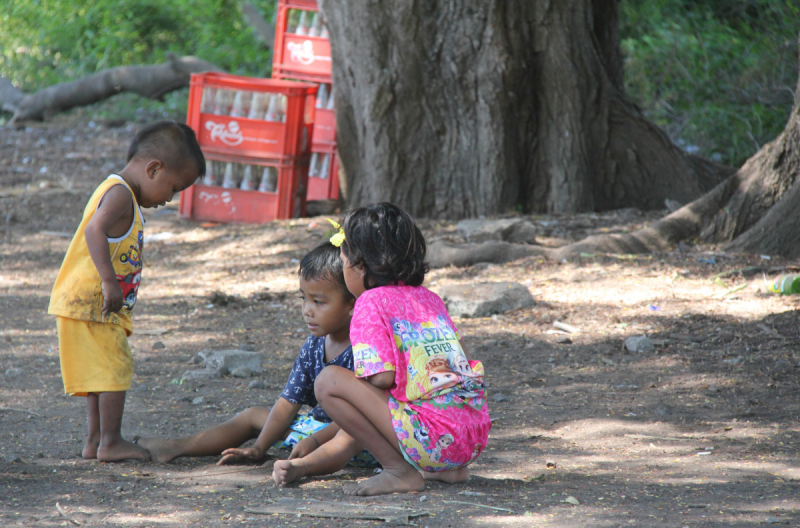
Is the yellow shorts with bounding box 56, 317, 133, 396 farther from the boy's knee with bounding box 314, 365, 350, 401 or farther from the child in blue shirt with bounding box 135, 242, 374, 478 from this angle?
the boy's knee with bounding box 314, 365, 350, 401

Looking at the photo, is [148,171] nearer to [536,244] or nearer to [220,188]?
[536,244]

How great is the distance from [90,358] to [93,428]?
288 mm

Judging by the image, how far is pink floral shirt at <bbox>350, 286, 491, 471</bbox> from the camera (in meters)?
2.54

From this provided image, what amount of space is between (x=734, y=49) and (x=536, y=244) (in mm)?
7260

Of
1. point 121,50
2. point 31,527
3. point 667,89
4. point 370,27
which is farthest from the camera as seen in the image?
point 121,50


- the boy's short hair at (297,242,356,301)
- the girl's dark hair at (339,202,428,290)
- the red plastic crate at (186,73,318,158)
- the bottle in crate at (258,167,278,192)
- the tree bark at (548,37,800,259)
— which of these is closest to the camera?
the girl's dark hair at (339,202,428,290)

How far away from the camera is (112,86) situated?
1285cm

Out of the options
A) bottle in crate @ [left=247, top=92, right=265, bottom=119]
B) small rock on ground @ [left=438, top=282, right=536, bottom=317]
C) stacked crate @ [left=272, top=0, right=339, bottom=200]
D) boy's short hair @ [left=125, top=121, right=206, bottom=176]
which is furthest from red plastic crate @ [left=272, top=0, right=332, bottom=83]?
boy's short hair @ [left=125, top=121, right=206, bottom=176]

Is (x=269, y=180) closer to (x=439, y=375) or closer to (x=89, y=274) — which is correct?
(x=89, y=274)

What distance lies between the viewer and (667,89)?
1112 cm

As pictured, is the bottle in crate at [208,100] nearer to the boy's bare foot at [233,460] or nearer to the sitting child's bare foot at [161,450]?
the sitting child's bare foot at [161,450]

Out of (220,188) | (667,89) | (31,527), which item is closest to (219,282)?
(220,188)

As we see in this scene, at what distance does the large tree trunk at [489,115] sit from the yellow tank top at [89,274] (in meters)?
4.15

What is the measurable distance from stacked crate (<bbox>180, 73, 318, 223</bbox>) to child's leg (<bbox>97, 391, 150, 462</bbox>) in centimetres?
457
